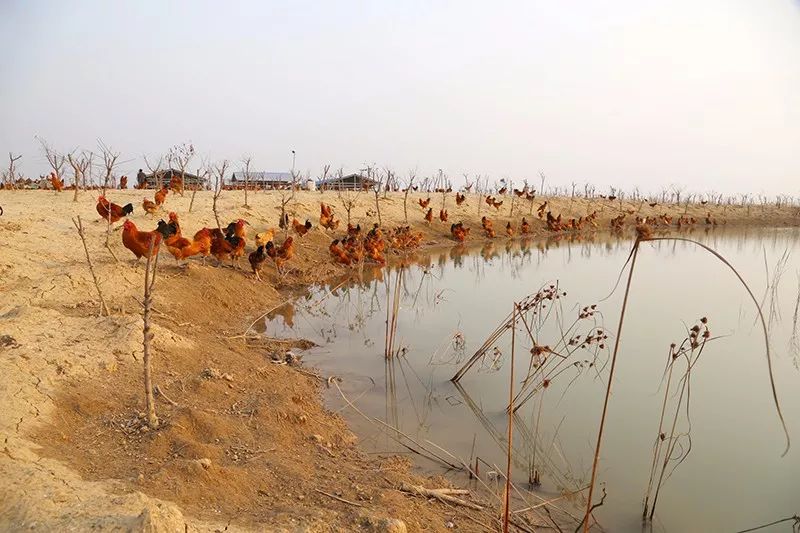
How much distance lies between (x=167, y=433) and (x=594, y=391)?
4953mm

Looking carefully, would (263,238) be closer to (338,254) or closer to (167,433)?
(338,254)

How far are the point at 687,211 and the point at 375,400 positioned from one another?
161 feet

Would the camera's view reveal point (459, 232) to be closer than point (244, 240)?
No

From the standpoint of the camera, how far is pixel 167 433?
4137mm

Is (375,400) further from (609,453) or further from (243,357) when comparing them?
(609,453)

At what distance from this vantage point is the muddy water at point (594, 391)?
4.61m

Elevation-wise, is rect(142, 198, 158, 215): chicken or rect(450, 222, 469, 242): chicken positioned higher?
rect(142, 198, 158, 215): chicken

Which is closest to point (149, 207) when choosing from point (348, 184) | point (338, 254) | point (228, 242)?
point (228, 242)

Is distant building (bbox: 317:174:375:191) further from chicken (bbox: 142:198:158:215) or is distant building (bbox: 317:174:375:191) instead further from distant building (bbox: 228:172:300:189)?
chicken (bbox: 142:198:158:215)

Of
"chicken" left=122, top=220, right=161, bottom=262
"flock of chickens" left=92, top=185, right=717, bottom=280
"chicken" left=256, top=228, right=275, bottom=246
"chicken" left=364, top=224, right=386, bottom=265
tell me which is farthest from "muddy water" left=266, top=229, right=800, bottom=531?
"chicken" left=122, top=220, right=161, bottom=262

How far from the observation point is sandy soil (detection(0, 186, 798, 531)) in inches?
125

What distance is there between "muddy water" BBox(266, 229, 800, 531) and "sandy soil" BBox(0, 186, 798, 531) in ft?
2.69

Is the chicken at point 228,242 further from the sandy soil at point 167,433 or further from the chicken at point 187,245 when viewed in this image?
the sandy soil at point 167,433

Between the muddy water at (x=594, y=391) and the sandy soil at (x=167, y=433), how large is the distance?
2.69 ft
